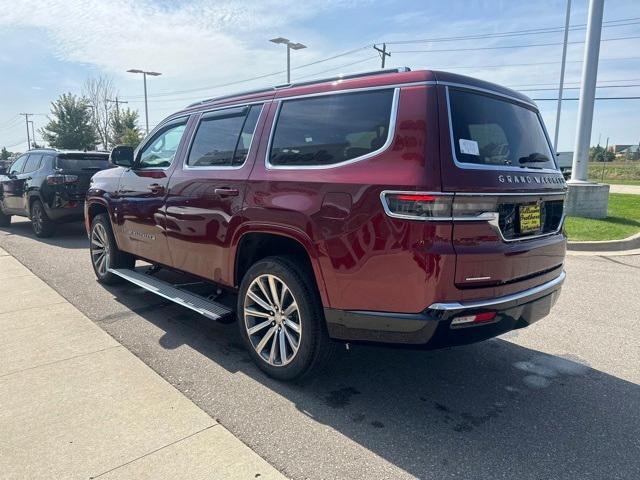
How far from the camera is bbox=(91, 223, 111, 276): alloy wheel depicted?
572 cm

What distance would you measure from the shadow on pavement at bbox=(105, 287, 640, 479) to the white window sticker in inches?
64.5

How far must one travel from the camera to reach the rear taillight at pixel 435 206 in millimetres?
2508

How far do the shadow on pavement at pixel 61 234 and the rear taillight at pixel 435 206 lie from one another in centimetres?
777

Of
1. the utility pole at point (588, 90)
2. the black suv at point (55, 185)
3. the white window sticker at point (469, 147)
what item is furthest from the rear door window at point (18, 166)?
the utility pole at point (588, 90)

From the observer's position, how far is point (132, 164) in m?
5.04

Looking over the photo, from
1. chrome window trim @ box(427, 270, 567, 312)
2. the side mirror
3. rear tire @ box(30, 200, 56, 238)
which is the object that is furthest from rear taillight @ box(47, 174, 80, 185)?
chrome window trim @ box(427, 270, 567, 312)

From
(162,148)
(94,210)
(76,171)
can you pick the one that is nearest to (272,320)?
(162,148)

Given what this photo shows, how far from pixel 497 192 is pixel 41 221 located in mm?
9538

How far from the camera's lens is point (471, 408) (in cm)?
308

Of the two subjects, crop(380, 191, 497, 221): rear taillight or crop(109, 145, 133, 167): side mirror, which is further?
crop(109, 145, 133, 167): side mirror

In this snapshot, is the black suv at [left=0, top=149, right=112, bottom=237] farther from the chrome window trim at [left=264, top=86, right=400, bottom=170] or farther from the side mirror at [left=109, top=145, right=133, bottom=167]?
the chrome window trim at [left=264, top=86, right=400, bottom=170]

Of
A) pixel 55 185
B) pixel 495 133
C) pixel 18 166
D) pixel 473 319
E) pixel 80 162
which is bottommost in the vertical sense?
pixel 473 319

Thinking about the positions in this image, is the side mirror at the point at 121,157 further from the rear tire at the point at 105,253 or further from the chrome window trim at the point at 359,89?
the chrome window trim at the point at 359,89

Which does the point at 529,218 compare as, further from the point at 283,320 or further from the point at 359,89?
the point at 283,320
